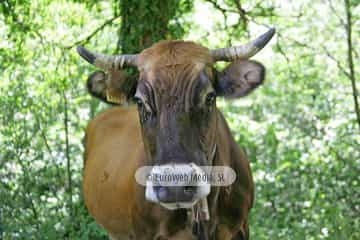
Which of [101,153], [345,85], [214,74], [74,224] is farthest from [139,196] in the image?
[345,85]

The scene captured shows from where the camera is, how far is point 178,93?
511 centimetres

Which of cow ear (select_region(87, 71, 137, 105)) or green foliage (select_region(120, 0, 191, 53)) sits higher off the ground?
green foliage (select_region(120, 0, 191, 53))

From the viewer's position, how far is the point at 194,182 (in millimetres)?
4770

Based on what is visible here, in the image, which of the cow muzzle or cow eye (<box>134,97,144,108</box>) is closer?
the cow muzzle

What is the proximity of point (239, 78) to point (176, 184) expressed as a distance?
132 centimetres

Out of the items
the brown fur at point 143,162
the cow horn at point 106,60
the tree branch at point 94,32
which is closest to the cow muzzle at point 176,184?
the brown fur at point 143,162

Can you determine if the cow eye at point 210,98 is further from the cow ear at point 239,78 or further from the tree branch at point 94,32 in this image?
the tree branch at point 94,32

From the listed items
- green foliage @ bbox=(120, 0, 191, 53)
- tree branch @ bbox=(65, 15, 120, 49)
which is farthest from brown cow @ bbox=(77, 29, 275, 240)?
tree branch @ bbox=(65, 15, 120, 49)

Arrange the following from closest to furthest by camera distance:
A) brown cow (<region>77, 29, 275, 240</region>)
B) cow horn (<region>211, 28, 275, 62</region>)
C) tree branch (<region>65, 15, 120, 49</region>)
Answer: brown cow (<region>77, 29, 275, 240</region>), cow horn (<region>211, 28, 275, 62</region>), tree branch (<region>65, 15, 120, 49</region>)

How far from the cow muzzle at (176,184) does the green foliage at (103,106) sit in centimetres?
343

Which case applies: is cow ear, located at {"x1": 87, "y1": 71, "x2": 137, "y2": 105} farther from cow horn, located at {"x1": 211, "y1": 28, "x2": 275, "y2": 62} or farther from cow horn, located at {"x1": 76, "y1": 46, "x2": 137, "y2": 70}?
cow horn, located at {"x1": 211, "y1": 28, "x2": 275, "y2": 62}

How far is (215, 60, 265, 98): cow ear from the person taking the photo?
567 centimetres

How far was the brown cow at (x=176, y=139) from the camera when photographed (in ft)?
16.4

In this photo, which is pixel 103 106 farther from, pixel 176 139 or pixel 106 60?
pixel 176 139
